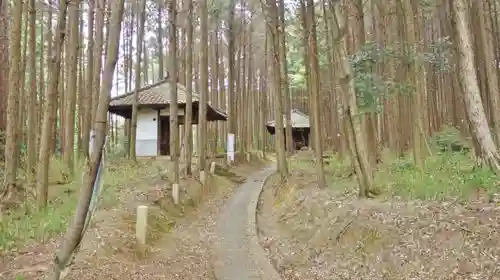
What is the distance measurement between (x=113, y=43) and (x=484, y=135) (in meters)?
6.97

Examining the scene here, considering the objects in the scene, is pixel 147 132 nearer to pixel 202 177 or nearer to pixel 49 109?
pixel 202 177

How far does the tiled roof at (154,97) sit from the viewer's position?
76.4 feet

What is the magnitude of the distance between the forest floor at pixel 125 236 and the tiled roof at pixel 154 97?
879 cm

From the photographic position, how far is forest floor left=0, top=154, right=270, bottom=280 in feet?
20.5

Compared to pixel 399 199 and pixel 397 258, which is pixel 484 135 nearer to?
pixel 399 199

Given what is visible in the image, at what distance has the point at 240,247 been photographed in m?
9.49

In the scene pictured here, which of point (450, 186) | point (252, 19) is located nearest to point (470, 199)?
point (450, 186)

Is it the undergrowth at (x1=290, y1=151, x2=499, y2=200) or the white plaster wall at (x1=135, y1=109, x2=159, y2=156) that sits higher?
the white plaster wall at (x1=135, y1=109, x2=159, y2=156)

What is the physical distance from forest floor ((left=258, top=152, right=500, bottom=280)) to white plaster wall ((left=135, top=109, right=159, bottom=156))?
15197 mm

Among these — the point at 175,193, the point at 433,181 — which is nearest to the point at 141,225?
the point at 175,193

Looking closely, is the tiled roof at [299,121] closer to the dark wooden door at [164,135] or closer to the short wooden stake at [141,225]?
the dark wooden door at [164,135]

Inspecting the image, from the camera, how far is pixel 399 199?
8.33m

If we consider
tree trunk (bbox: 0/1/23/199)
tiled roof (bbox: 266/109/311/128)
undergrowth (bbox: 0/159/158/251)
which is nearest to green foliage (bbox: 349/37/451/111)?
undergrowth (bbox: 0/159/158/251)

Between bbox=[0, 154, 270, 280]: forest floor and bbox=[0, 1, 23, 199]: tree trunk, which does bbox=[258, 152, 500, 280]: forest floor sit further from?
bbox=[0, 1, 23, 199]: tree trunk
